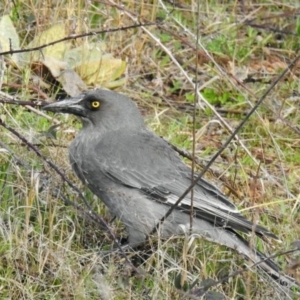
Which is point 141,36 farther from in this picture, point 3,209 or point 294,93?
point 3,209

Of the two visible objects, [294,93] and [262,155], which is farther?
[294,93]

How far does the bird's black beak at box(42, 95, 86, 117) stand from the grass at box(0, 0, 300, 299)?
0.23 m

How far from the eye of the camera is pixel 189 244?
4980mm

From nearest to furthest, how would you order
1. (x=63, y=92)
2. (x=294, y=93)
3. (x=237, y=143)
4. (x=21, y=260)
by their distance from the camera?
(x=21, y=260) < (x=237, y=143) < (x=63, y=92) < (x=294, y=93)

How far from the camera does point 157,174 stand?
5512 mm

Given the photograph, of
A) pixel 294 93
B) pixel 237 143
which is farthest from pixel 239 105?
pixel 237 143

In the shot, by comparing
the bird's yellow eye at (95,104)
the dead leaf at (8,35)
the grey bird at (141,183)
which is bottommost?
the grey bird at (141,183)

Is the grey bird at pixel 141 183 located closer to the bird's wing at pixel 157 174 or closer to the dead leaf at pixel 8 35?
the bird's wing at pixel 157 174

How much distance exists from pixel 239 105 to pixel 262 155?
0.82m

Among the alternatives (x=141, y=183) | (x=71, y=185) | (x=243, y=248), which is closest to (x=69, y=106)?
(x=141, y=183)

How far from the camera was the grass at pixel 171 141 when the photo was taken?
16.0 feet

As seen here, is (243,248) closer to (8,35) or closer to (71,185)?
(71,185)

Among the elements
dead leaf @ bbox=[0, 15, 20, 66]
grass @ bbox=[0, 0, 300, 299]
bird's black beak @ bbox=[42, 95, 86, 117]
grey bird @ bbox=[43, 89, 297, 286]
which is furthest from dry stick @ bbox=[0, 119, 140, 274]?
dead leaf @ bbox=[0, 15, 20, 66]

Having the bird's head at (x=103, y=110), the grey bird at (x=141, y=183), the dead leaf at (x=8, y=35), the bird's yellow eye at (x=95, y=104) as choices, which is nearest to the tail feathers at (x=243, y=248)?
the grey bird at (x=141, y=183)
